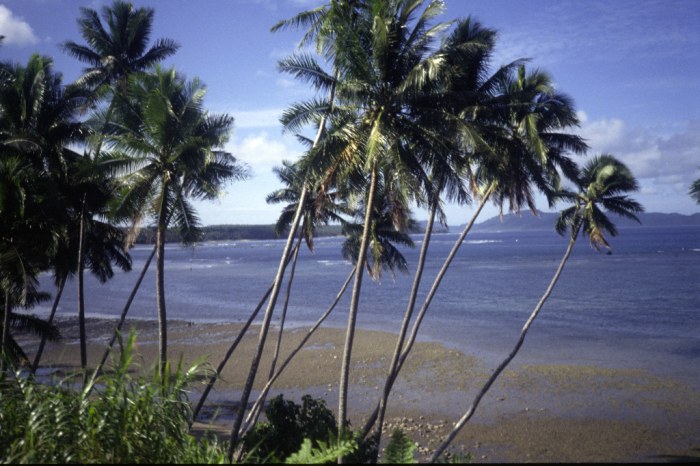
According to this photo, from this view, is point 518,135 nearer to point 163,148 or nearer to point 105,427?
point 163,148

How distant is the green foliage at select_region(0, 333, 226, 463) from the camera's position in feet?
16.1

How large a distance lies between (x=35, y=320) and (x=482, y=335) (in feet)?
87.9

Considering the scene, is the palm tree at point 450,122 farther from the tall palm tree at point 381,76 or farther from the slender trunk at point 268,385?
the slender trunk at point 268,385

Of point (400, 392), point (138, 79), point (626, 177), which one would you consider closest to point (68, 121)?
point (138, 79)

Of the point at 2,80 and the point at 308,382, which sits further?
the point at 308,382

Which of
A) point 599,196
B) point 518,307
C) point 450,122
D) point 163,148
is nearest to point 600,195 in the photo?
point 599,196

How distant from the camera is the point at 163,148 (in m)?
13.1

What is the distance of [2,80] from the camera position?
50.6 ft

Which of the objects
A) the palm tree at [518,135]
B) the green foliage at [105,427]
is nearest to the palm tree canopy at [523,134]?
the palm tree at [518,135]

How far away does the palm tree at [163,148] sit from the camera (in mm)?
12766

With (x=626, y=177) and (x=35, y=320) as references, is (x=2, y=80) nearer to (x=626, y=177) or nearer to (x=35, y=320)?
(x=35, y=320)

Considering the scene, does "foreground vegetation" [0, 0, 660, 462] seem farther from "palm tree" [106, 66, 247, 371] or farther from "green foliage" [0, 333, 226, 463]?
"green foliage" [0, 333, 226, 463]

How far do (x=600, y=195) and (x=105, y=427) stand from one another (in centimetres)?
1977

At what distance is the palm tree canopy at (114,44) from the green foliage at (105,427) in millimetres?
17174
